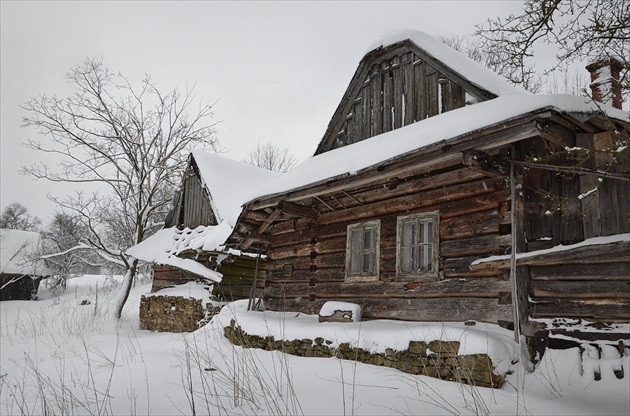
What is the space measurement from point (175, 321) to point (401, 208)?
10.2 m

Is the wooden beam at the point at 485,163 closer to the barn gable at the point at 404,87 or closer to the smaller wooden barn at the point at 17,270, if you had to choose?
the barn gable at the point at 404,87

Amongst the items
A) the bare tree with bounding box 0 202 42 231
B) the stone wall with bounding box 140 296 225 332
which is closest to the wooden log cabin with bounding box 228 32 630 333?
the stone wall with bounding box 140 296 225 332

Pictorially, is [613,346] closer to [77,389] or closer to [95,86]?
[77,389]

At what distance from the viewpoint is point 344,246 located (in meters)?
9.12

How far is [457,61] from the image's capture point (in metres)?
8.11

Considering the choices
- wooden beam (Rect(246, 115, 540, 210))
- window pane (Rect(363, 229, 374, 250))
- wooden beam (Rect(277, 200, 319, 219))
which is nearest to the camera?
wooden beam (Rect(246, 115, 540, 210))

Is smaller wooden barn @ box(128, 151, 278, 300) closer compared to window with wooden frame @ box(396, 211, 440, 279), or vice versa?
window with wooden frame @ box(396, 211, 440, 279)

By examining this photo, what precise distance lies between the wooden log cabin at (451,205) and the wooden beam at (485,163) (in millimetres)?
→ 18

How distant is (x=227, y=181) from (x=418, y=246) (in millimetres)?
11242

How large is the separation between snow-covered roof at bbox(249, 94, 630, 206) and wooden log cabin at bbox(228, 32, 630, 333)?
0.11 ft

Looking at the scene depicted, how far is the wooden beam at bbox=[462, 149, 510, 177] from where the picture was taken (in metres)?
5.95

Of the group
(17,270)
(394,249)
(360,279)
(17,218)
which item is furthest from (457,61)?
(17,218)

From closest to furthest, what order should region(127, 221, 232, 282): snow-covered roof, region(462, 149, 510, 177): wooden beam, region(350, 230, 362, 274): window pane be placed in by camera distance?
region(462, 149, 510, 177): wooden beam → region(350, 230, 362, 274): window pane → region(127, 221, 232, 282): snow-covered roof

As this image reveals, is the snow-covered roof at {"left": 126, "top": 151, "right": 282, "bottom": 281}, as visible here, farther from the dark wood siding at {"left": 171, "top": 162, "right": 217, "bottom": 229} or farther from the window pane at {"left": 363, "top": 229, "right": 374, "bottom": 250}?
the window pane at {"left": 363, "top": 229, "right": 374, "bottom": 250}
